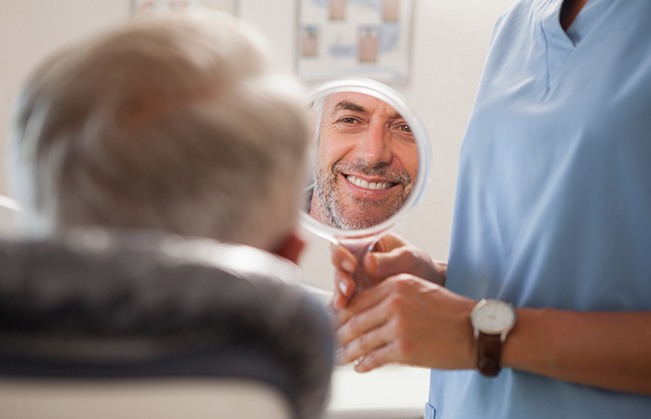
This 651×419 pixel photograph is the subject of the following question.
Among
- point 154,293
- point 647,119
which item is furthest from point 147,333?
point 647,119

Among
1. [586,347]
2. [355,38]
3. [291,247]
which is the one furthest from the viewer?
[355,38]

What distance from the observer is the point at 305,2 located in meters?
2.69

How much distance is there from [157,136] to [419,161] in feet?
2.30

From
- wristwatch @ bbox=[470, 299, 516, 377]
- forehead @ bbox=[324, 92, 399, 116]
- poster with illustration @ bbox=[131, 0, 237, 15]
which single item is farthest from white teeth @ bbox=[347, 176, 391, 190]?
poster with illustration @ bbox=[131, 0, 237, 15]

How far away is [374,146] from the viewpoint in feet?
3.98

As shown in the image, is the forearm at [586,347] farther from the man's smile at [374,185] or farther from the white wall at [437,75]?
the white wall at [437,75]

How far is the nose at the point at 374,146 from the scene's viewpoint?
1.20 m

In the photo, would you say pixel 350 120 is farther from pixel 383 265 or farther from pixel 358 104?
pixel 383 265

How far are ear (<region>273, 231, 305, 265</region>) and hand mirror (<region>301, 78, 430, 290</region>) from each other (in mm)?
493

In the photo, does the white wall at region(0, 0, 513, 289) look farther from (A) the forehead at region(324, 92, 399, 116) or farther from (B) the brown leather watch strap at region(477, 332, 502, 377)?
(B) the brown leather watch strap at region(477, 332, 502, 377)

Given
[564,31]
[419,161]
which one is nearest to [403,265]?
[419,161]

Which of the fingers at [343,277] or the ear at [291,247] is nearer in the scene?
the ear at [291,247]

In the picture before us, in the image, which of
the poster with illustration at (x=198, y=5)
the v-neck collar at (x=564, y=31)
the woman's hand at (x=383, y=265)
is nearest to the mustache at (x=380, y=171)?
the woman's hand at (x=383, y=265)

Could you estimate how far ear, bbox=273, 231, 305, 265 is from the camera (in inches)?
25.4
